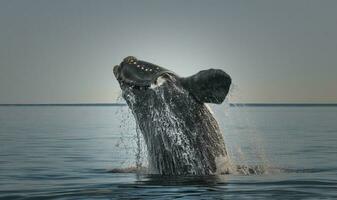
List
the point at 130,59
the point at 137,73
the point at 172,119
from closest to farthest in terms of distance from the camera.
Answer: the point at 172,119, the point at 137,73, the point at 130,59

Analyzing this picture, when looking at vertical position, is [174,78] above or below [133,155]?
below

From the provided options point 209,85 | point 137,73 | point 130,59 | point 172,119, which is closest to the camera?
point 209,85

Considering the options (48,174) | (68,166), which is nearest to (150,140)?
(48,174)

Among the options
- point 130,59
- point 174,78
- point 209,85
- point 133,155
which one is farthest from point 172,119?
Answer: point 133,155

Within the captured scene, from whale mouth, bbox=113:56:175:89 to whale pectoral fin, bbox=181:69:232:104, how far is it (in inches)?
23.3

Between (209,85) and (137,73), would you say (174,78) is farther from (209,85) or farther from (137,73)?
(209,85)

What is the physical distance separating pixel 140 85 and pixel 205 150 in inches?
67.2

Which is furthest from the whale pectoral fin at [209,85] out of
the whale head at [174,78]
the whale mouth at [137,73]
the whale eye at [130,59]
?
the whale eye at [130,59]

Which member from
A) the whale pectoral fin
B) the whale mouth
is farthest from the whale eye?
the whale pectoral fin

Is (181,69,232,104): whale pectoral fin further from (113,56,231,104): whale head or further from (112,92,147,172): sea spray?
(112,92,147,172): sea spray

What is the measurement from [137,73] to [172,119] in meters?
1.10

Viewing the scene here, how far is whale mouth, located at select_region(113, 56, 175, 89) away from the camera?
43.8 ft

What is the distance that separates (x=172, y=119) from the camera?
13352 mm

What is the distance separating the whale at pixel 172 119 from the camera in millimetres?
13336
